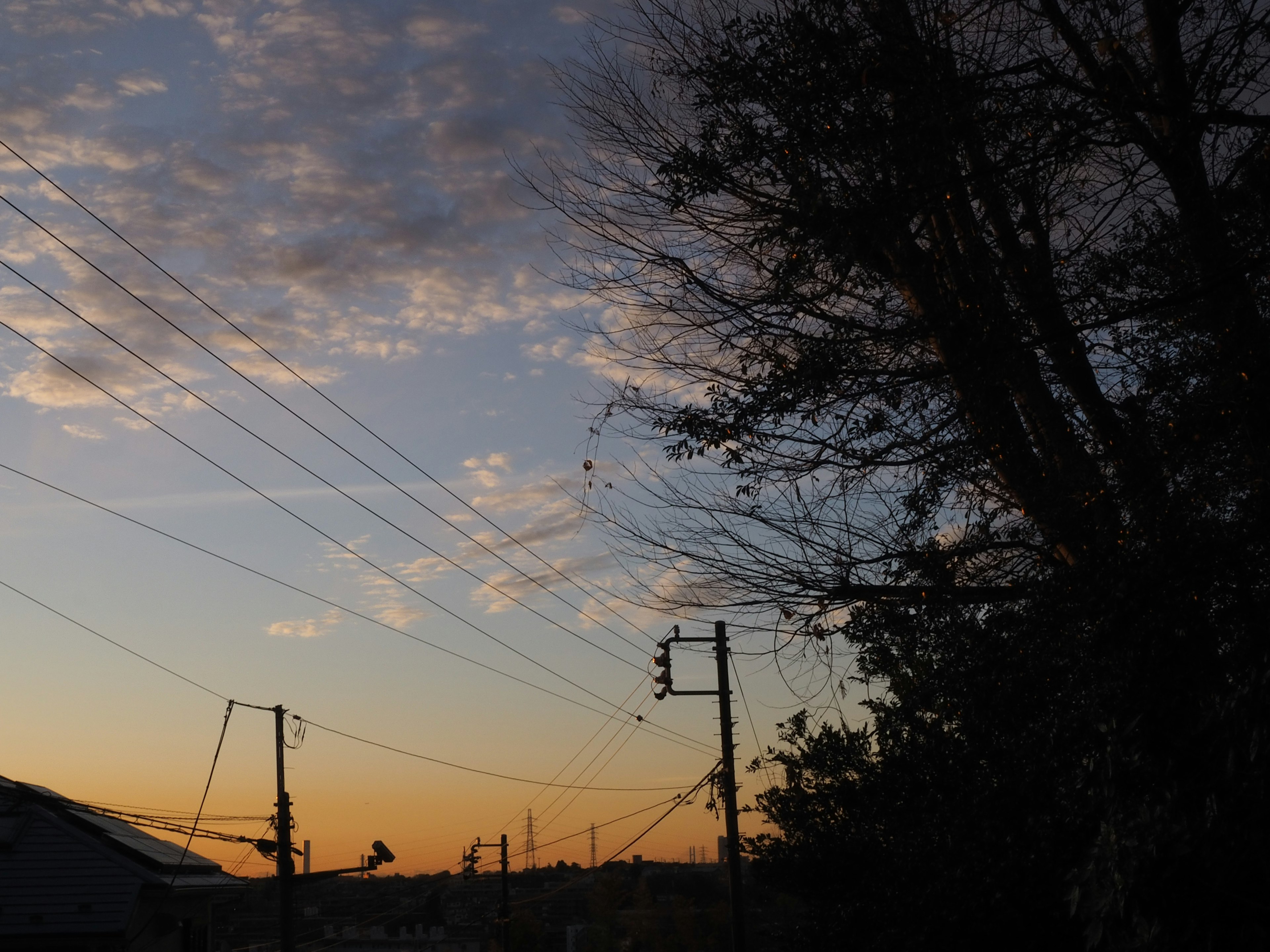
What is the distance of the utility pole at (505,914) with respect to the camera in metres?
34.6

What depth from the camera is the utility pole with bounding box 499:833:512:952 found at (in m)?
34.6

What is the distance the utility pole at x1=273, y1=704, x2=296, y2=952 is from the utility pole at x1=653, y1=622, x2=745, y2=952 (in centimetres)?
870

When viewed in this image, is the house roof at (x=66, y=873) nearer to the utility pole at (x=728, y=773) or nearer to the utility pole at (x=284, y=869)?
the utility pole at (x=284, y=869)

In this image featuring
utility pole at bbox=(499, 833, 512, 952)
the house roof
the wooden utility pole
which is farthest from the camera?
utility pole at bbox=(499, 833, 512, 952)

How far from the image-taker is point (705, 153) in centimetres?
790

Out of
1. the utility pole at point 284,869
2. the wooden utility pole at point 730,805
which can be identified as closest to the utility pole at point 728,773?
the wooden utility pole at point 730,805

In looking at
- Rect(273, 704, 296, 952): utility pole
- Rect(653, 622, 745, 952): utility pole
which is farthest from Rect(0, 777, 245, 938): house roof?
Rect(653, 622, 745, 952): utility pole

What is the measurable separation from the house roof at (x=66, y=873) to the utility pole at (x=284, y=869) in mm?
2249

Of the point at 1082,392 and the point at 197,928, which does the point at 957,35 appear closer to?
the point at 1082,392

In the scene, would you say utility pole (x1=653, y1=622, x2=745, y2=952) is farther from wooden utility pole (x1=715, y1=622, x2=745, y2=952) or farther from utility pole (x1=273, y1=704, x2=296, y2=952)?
utility pole (x1=273, y1=704, x2=296, y2=952)

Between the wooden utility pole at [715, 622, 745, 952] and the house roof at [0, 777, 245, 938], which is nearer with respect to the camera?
the house roof at [0, 777, 245, 938]

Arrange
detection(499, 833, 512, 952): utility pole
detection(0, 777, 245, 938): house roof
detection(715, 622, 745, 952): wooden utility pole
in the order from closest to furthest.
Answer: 1. detection(0, 777, 245, 938): house roof
2. detection(715, 622, 745, 952): wooden utility pole
3. detection(499, 833, 512, 952): utility pole

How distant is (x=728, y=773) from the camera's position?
71.4 feet

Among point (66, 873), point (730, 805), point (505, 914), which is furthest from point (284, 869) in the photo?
point (505, 914)
